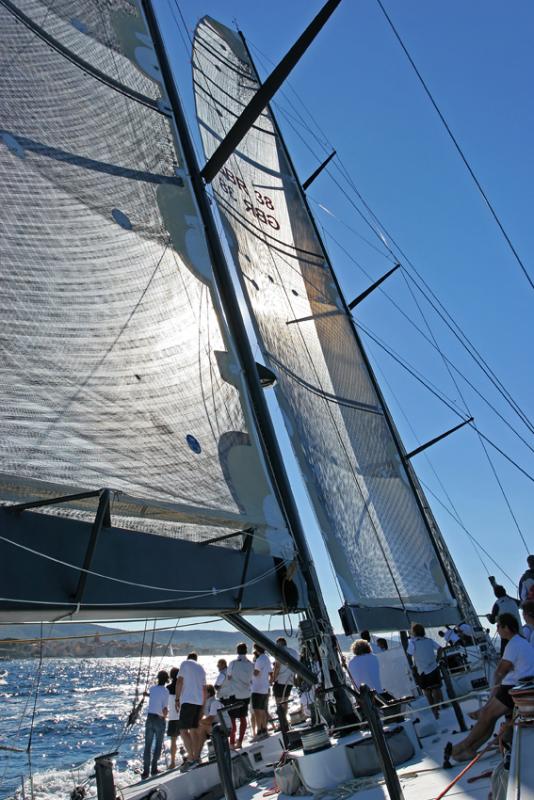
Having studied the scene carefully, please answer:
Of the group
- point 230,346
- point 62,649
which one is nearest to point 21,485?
point 62,649

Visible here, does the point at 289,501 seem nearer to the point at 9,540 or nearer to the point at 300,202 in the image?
the point at 9,540

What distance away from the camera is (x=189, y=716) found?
683 centimetres

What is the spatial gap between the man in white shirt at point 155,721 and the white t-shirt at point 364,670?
2.45 meters

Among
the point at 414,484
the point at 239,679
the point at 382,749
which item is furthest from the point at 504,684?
the point at 414,484

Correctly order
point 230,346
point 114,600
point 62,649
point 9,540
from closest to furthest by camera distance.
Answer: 1. point 9,540
2. point 114,600
3. point 62,649
4. point 230,346

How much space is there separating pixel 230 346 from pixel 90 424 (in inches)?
81.3

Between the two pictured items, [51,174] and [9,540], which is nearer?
[9,540]

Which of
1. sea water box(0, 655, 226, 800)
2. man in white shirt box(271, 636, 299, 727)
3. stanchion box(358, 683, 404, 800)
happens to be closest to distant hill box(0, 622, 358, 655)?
sea water box(0, 655, 226, 800)

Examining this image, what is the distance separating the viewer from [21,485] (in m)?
3.77

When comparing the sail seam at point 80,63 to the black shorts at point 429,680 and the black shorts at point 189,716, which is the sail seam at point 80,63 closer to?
the black shorts at point 189,716

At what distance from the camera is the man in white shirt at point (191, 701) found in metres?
6.80

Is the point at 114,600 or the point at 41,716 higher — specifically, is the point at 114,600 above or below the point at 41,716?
below

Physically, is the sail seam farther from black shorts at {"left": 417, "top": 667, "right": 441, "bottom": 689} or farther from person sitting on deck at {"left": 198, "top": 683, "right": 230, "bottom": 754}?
black shorts at {"left": 417, "top": 667, "right": 441, "bottom": 689}

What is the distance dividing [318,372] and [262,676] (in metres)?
4.40
